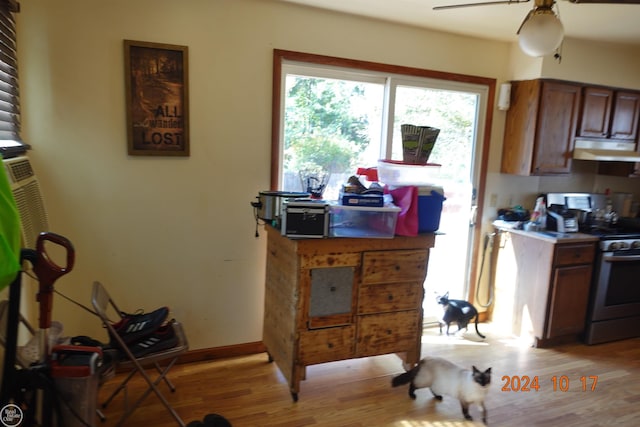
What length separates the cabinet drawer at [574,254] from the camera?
10.3ft

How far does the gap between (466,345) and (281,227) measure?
74.8 inches

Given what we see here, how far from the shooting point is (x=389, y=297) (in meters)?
2.58

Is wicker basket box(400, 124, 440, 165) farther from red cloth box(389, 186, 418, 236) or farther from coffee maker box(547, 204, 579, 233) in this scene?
coffee maker box(547, 204, 579, 233)

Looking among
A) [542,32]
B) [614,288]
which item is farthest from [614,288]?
[542,32]

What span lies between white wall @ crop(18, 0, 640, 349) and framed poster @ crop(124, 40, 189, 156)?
51mm

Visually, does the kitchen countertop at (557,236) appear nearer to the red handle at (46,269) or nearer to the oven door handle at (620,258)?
the oven door handle at (620,258)

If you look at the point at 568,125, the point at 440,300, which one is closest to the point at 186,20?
the point at 440,300

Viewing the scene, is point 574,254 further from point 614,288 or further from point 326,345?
point 326,345

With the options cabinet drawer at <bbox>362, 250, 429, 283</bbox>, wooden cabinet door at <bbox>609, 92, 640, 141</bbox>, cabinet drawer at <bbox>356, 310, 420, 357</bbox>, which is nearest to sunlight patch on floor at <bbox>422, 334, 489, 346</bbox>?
cabinet drawer at <bbox>356, 310, 420, 357</bbox>

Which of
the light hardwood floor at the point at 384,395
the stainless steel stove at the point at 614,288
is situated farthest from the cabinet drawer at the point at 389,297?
the stainless steel stove at the point at 614,288

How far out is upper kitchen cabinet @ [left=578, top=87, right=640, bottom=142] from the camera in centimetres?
344

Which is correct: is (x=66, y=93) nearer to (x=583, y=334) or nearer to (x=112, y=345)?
(x=112, y=345)

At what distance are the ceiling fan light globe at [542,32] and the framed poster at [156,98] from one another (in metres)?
1.87

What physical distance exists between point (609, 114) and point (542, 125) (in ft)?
2.51
